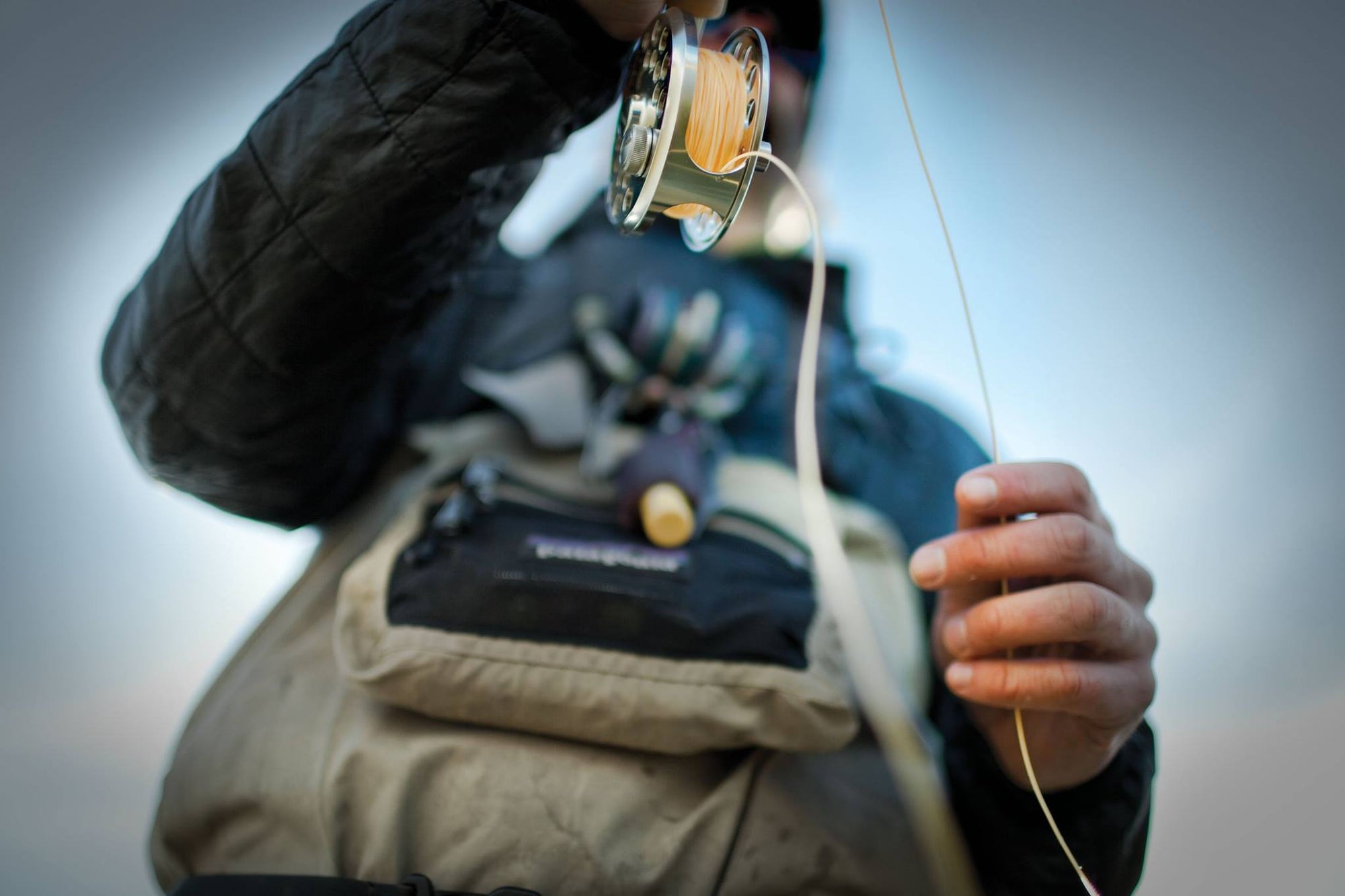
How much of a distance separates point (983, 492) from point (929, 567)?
0.06 m

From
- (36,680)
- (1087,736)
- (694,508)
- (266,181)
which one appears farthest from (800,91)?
(36,680)

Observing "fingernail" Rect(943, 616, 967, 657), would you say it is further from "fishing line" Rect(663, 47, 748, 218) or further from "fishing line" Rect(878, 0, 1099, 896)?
"fishing line" Rect(663, 47, 748, 218)

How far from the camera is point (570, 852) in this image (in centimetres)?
53

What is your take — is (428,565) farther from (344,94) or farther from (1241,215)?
(1241,215)

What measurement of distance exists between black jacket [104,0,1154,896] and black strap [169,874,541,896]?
340 mm

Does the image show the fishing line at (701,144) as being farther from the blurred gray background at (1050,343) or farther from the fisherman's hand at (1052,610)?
the blurred gray background at (1050,343)

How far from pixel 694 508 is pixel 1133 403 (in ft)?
1.63

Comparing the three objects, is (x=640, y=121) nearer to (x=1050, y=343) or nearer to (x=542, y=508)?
(x=542, y=508)

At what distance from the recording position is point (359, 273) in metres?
0.53

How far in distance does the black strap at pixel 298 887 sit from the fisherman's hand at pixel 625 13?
0.55m

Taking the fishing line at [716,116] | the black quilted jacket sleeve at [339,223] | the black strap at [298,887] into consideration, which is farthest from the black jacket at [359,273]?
the black strap at [298,887]

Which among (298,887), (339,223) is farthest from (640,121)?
(298,887)

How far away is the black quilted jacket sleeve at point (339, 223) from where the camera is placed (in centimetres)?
46

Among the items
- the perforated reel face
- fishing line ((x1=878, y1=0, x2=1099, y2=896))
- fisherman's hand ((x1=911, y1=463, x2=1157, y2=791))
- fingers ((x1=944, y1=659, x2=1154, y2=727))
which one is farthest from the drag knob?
fingers ((x1=944, y1=659, x2=1154, y2=727))
